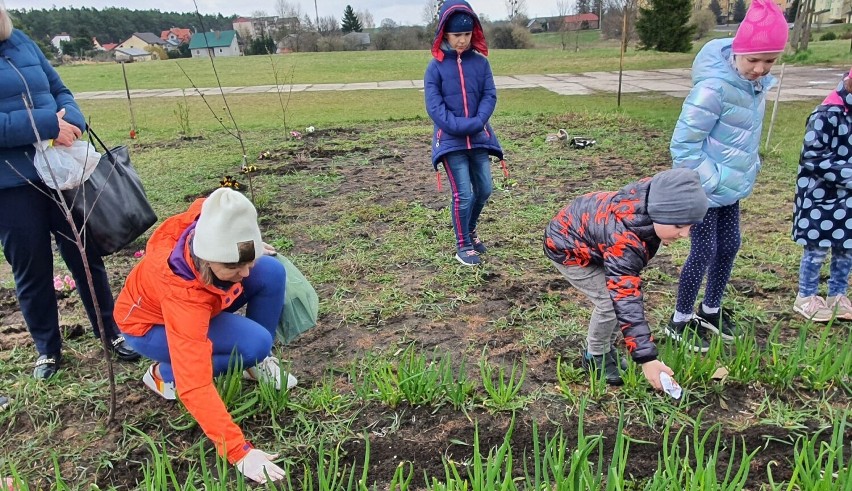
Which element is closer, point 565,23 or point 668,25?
point 668,25

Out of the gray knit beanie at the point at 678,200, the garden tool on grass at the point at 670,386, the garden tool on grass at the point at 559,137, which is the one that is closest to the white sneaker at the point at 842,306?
the garden tool on grass at the point at 670,386

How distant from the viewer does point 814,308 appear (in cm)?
293

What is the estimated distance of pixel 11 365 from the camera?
280 cm

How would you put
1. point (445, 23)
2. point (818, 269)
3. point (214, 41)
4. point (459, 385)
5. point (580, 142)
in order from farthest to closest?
point (580, 142) → point (214, 41) → point (445, 23) → point (818, 269) → point (459, 385)

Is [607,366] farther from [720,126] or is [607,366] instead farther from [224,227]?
[224,227]

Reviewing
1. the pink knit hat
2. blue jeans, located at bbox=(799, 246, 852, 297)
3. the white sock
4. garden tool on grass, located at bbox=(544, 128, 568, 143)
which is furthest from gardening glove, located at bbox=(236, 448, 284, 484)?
garden tool on grass, located at bbox=(544, 128, 568, 143)

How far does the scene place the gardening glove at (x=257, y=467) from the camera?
74.2 inches

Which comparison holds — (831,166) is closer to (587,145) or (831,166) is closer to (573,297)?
(573,297)

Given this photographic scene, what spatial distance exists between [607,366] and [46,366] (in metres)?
2.45

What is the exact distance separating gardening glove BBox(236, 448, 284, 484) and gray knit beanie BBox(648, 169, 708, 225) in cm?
148

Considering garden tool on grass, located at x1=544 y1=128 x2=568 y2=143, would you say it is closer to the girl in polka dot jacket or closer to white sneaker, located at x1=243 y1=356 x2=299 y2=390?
the girl in polka dot jacket

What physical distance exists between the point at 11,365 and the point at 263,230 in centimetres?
210

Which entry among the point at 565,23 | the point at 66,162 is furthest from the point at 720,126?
the point at 565,23

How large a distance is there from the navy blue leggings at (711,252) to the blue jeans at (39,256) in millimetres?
2598
